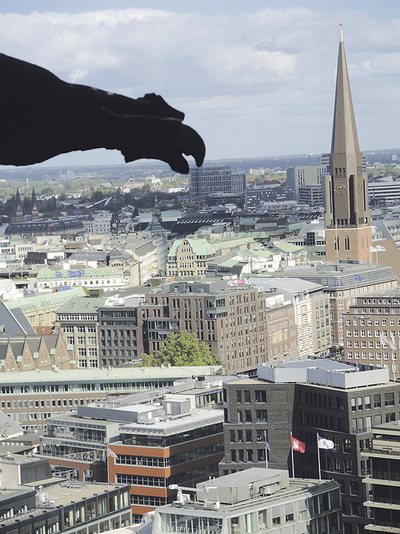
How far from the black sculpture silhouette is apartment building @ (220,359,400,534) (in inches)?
1932

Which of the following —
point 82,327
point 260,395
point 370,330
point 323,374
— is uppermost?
point 323,374

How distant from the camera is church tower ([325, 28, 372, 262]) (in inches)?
5960

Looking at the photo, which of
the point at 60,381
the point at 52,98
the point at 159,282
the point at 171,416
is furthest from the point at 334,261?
the point at 52,98

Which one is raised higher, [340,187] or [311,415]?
[340,187]

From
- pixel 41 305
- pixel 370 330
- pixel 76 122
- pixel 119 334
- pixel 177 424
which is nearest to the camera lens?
pixel 76 122

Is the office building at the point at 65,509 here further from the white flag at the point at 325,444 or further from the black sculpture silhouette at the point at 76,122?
the black sculpture silhouette at the point at 76,122

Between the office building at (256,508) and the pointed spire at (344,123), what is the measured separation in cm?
10396

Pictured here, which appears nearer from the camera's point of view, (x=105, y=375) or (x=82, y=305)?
(x=105, y=375)

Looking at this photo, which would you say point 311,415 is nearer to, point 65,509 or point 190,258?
point 65,509

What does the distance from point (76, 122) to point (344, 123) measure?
483 ft

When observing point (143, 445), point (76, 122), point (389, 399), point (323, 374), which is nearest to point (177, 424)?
point (143, 445)

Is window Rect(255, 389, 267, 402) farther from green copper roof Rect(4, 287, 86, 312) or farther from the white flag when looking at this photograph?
green copper roof Rect(4, 287, 86, 312)

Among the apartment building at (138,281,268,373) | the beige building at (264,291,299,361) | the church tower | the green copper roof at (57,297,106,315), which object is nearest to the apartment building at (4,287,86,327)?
the green copper roof at (57,297,106,315)

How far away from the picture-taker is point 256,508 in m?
45.1
